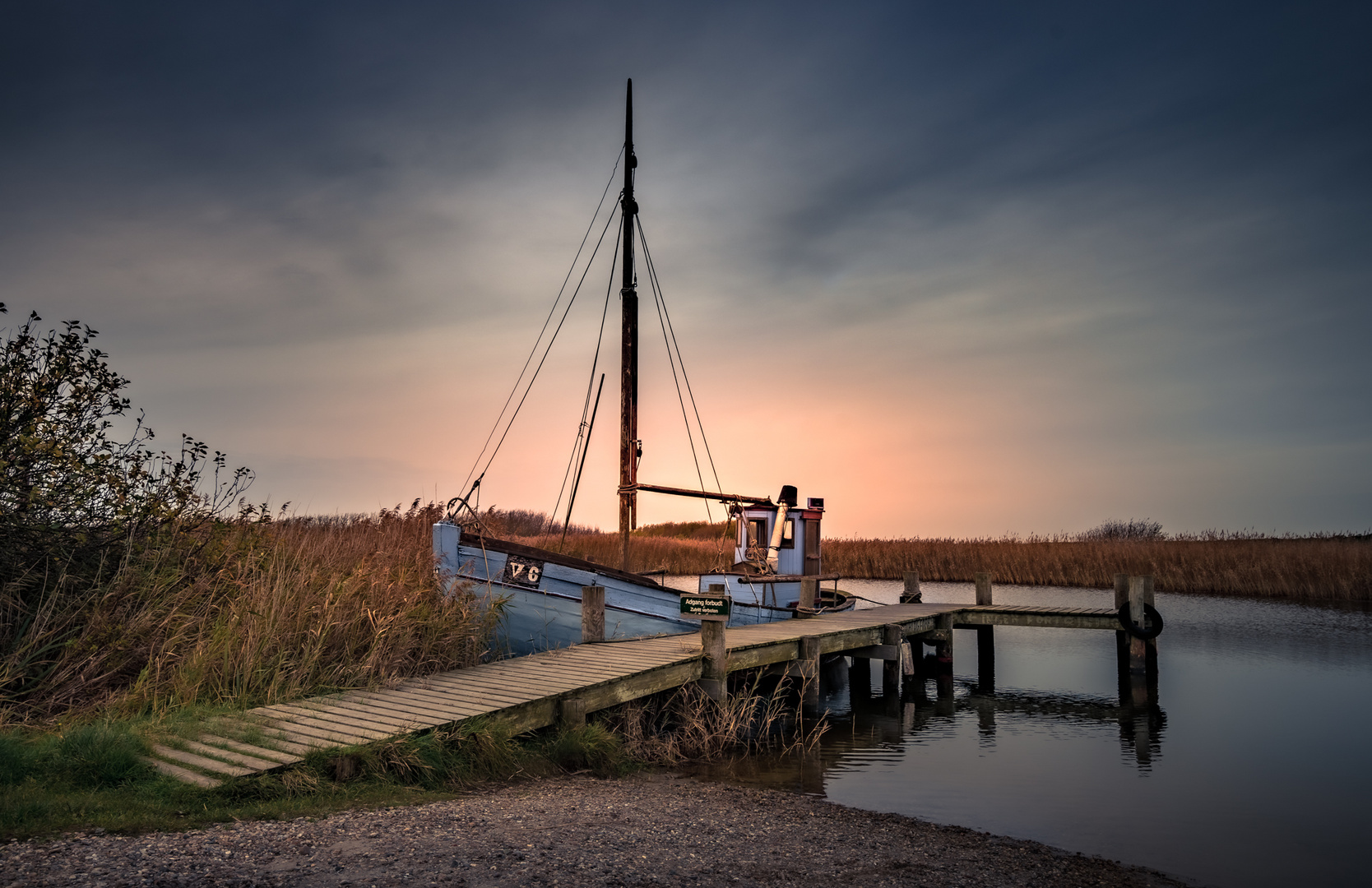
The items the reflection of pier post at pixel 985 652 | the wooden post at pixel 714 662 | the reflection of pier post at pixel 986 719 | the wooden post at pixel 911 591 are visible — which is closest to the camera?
the wooden post at pixel 714 662

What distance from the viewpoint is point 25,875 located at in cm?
459

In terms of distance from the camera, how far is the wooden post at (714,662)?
33.0 ft

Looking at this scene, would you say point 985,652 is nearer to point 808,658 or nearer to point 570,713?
point 808,658

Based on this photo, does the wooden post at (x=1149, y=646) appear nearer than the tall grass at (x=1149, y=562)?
Yes

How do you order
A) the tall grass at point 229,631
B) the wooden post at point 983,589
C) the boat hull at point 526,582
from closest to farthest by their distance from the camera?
the tall grass at point 229,631 < the boat hull at point 526,582 < the wooden post at point 983,589

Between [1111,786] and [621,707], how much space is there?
5608mm

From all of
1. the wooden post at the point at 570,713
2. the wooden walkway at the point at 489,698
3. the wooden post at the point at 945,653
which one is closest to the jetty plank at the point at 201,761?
the wooden walkway at the point at 489,698

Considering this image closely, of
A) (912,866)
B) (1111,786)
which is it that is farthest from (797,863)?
(1111,786)

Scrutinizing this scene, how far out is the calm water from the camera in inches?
327

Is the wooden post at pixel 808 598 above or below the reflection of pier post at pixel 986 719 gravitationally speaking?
above

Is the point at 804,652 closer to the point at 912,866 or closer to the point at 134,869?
the point at 912,866

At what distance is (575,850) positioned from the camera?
18.5ft

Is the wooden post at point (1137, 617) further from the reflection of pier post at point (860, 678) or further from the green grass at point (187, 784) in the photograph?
the green grass at point (187, 784)

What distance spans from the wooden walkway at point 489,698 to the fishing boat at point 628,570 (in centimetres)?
103
